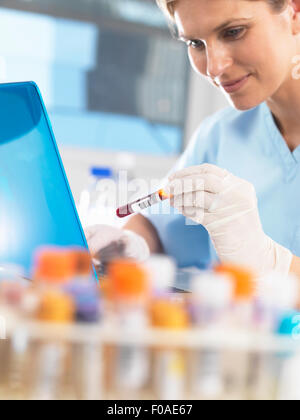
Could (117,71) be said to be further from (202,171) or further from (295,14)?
(202,171)

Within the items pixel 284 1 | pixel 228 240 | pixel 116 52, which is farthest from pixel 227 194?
pixel 116 52

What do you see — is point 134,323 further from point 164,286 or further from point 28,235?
point 28,235

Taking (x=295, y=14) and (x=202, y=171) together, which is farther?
(x=295, y=14)

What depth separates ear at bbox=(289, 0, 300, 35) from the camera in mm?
867

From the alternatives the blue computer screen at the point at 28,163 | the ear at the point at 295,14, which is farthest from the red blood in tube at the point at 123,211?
the ear at the point at 295,14

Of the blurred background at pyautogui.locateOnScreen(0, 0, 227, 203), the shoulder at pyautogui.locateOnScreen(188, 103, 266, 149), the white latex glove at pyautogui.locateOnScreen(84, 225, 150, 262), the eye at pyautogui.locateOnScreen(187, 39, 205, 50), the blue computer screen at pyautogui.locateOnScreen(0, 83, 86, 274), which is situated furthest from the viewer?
the blurred background at pyautogui.locateOnScreen(0, 0, 227, 203)

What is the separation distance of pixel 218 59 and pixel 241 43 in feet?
0.16

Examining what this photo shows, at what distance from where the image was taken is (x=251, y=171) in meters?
1.06

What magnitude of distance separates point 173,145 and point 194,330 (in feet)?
6.15

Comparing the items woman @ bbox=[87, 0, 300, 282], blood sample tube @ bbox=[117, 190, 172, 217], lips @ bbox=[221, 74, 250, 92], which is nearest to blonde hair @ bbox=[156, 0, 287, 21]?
woman @ bbox=[87, 0, 300, 282]

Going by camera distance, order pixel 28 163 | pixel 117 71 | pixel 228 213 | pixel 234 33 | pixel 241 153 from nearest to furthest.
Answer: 1. pixel 28 163
2. pixel 228 213
3. pixel 234 33
4. pixel 241 153
5. pixel 117 71

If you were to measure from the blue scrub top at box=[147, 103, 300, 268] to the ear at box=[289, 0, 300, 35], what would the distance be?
0.71 ft

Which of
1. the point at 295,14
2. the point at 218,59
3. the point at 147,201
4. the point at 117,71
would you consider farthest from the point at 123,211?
the point at 117,71

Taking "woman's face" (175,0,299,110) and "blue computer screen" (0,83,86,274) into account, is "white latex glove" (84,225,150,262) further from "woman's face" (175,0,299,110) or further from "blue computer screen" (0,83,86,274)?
"woman's face" (175,0,299,110)
